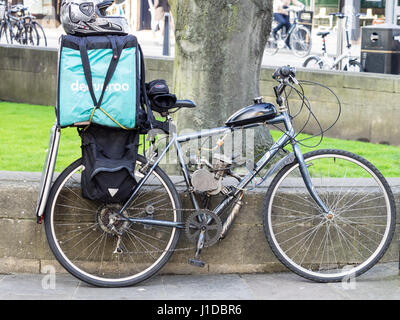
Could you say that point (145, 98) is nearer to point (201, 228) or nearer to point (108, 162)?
point (108, 162)

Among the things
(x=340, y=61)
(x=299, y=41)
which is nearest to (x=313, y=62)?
(x=340, y=61)

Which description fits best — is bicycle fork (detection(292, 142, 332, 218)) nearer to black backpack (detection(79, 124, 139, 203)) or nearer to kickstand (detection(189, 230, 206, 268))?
kickstand (detection(189, 230, 206, 268))

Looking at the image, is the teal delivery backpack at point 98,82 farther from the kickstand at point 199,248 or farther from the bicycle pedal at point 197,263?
the bicycle pedal at point 197,263

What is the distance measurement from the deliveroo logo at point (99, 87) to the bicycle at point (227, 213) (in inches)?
13.6

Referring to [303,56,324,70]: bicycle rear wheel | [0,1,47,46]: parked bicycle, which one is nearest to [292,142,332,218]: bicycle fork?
[303,56,324,70]: bicycle rear wheel

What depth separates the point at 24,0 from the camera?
1040 inches

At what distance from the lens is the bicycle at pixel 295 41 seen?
2128cm

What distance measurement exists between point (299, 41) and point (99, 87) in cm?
1758

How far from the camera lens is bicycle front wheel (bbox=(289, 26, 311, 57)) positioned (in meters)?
21.3

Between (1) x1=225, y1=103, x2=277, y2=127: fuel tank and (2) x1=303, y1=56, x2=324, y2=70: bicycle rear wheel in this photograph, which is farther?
(2) x1=303, y1=56, x2=324, y2=70: bicycle rear wheel

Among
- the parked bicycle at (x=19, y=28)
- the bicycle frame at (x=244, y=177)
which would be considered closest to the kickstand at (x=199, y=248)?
the bicycle frame at (x=244, y=177)

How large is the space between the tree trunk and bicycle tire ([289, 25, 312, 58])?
15477 millimetres

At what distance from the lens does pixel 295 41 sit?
2148cm
